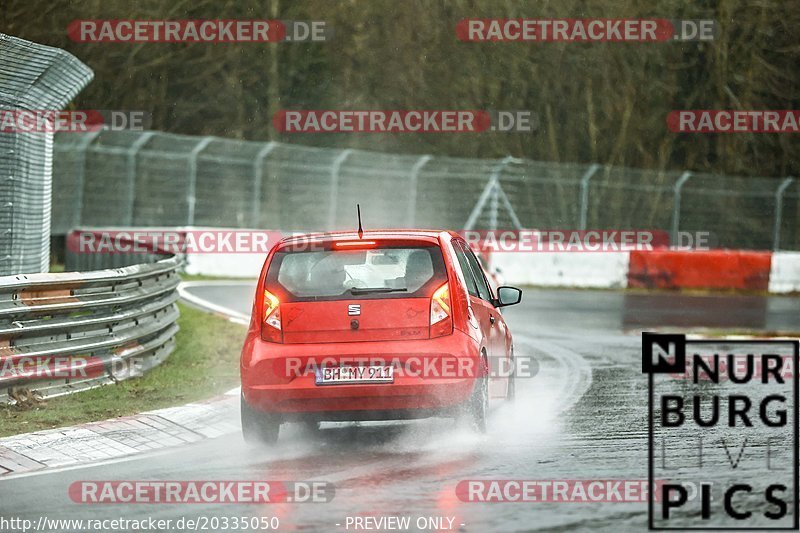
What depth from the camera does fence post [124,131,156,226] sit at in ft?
106

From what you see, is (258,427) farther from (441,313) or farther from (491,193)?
(491,193)

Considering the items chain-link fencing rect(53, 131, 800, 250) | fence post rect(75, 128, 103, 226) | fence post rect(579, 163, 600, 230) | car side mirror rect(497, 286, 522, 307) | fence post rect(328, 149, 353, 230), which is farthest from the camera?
fence post rect(328, 149, 353, 230)

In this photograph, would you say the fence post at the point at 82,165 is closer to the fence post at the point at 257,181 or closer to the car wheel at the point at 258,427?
the fence post at the point at 257,181

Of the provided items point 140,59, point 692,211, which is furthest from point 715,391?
point 140,59

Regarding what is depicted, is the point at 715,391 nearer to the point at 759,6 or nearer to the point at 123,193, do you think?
the point at 123,193

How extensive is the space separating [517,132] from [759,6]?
7335 mm

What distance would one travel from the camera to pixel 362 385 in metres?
9.47

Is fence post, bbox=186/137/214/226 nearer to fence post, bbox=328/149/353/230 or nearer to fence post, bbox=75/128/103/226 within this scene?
fence post, bbox=75/128/103/226

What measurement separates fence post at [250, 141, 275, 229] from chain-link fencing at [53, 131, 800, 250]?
0.02 metres

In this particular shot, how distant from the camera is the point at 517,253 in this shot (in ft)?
97.3

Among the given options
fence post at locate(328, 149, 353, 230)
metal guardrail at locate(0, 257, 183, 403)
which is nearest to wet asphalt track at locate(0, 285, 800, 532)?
metal guardrail at locate(0, 257, 183, 403)

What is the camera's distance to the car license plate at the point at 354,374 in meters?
9.48

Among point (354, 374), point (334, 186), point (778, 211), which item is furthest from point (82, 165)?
point (354, 374)

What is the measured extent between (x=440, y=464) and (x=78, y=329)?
4674 millimetres
